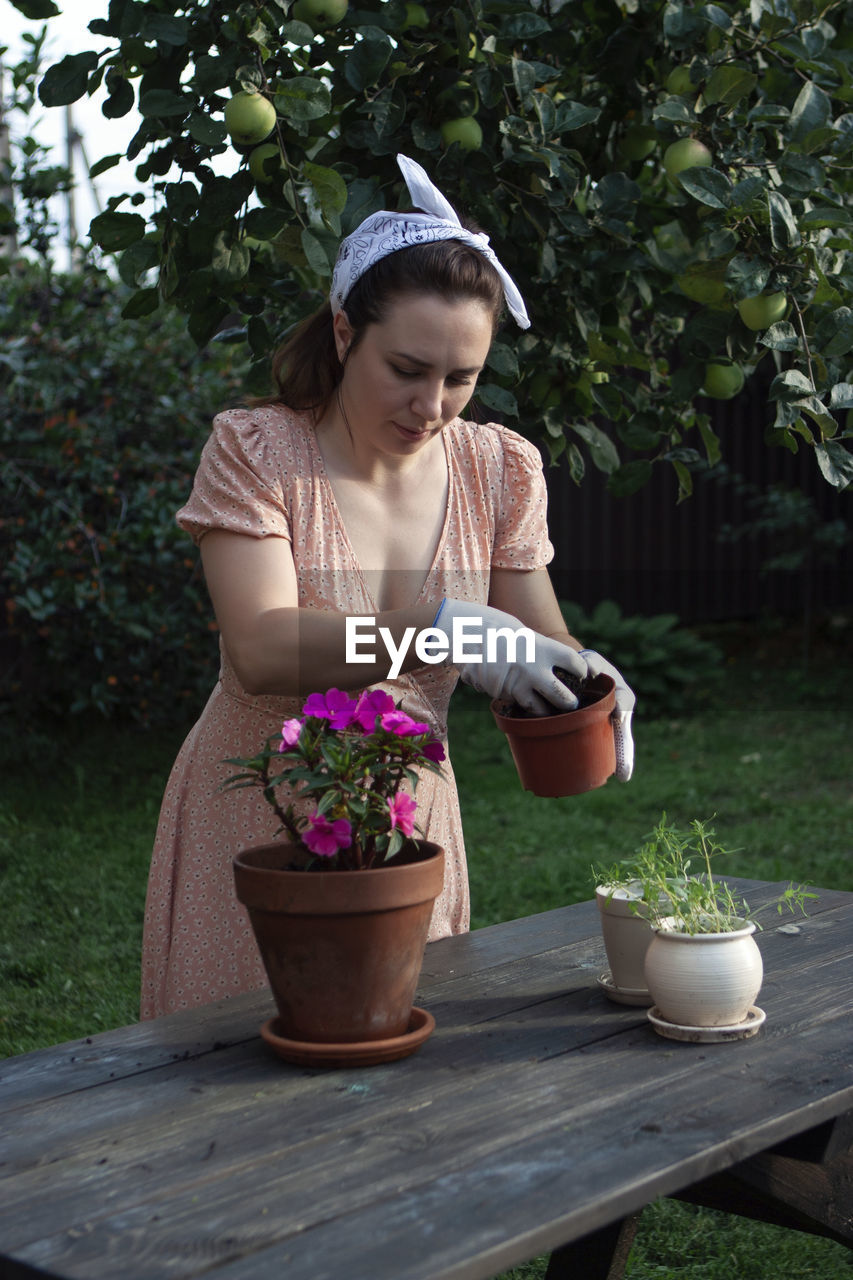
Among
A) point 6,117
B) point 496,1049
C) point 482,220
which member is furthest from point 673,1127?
point 6,117

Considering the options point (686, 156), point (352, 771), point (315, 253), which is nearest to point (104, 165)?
point (315, 253)

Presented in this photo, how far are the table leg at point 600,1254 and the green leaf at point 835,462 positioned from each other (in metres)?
1.08

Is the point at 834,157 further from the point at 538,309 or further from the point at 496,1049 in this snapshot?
the point at 496,1049

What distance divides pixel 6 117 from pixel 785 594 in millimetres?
6580

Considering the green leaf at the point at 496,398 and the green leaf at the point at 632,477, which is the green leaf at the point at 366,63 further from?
the green leaf at the point at 632,477

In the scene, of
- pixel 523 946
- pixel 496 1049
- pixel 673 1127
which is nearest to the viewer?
pixel 673 1127

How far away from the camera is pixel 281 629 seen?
1817 millimetres

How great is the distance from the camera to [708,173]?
2010mm

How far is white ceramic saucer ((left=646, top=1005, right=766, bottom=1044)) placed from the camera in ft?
4.82

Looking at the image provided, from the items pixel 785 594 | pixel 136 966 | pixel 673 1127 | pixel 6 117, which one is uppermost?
pixel 6 117

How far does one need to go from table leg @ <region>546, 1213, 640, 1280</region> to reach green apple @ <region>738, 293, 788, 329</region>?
4.31 feet

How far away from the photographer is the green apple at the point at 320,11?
6.50 ft

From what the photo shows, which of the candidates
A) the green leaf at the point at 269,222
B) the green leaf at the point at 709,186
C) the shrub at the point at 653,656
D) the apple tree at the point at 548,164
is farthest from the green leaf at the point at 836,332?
the shrub at the point at 653,656

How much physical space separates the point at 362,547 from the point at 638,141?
3.23 feet
